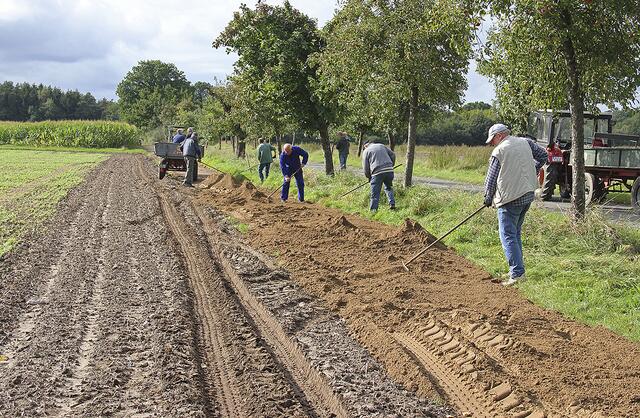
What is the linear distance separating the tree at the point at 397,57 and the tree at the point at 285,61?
12.6ft

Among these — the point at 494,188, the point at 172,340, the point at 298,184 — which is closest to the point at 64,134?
the point at 298,184

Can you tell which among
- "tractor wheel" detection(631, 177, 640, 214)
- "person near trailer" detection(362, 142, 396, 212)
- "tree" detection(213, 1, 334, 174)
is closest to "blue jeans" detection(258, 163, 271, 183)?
"tree" detection(213, 1, 334, 174)

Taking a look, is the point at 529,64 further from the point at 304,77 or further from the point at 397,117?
the point at 304,77

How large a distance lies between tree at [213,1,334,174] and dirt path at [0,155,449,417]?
10.9m

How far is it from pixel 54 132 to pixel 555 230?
5510cm

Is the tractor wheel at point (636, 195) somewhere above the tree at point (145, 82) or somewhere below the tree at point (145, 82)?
below

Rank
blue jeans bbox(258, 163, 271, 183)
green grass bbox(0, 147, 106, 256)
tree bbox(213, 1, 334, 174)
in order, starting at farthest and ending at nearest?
blue jeans bbox(258, 163, 271, 183), tree bbox(213, 1, 334, 174), green grass bbox(0, 147, 106, 256)

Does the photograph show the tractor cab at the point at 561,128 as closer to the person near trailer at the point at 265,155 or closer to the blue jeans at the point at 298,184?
the blue jeans at the point at 298,184

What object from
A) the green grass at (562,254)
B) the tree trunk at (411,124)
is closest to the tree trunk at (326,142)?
the tree trunk at (411,124)

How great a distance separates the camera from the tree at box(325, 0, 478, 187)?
1388cm

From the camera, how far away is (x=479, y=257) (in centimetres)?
923

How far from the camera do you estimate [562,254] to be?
8727 mm

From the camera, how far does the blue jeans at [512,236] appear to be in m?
7.70

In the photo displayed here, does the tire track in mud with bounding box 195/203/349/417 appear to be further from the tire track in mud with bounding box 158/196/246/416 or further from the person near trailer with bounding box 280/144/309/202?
the person near trailer with bounding box 280/144/309/202
